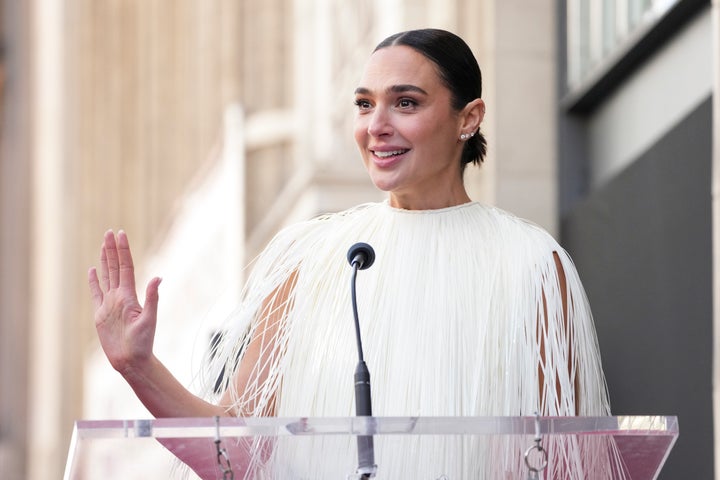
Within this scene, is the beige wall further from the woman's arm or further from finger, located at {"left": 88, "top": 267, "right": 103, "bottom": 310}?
finger, located at {"left": 88, "top": 267, "right": 103, "bottom": 310}

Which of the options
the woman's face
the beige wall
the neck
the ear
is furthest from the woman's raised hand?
the beige wall

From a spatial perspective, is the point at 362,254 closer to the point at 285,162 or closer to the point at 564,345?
the point at 564,345

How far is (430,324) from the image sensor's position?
153 inches

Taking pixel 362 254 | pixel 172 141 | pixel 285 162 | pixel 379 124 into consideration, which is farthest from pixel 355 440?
pixel 172 141

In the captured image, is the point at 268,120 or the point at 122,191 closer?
the point at 268,120

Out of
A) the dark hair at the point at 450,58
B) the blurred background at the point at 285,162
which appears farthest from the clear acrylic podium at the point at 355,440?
the dark hair at the point at 450,58

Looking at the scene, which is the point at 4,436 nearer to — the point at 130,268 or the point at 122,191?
the point at 122,191

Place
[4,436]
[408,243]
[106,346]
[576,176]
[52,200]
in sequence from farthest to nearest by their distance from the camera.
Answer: [4,436] → [52,200] → [576,176] → [408,243] → [106,346]

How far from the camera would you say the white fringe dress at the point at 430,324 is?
379cm

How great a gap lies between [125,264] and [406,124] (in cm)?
74

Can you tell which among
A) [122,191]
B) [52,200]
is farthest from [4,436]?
[122,191]

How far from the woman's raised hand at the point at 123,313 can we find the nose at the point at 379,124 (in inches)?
25.2

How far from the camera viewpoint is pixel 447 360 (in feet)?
12.5

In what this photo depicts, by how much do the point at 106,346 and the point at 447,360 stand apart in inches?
30.3
